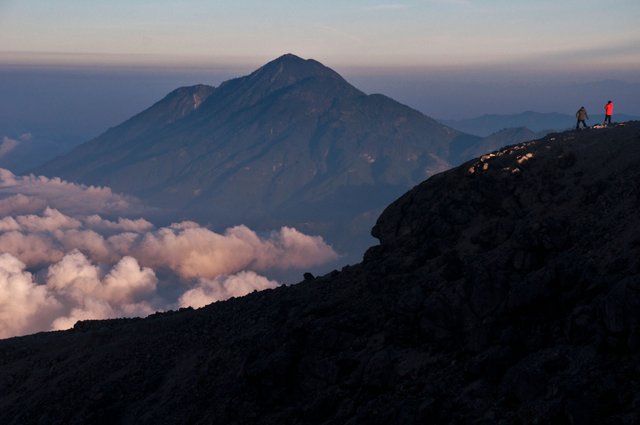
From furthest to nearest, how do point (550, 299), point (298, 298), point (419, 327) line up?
point (298, 298), point (419, 327), point (550, 299)

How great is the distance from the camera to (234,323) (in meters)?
45.5

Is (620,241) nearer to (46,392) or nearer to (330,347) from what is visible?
(330,347)

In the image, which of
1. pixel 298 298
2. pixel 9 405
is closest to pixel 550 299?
pixel 298 298

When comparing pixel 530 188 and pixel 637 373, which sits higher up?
pixel 530 188

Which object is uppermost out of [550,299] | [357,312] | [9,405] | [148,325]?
[550,299]

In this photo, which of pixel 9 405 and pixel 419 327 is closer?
pixel 419 327

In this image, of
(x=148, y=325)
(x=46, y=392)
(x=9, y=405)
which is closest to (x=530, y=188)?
(x=148, y=325)

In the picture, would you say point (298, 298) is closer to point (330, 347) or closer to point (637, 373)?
point (330, 347)

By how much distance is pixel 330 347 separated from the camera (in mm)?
35281

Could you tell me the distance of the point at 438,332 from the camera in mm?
31094

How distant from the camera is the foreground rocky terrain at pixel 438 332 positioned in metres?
24.4

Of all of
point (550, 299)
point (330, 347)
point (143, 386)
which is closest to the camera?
point (550, 299)

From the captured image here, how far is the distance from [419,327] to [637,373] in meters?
11.2

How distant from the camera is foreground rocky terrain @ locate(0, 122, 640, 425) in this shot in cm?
2436
